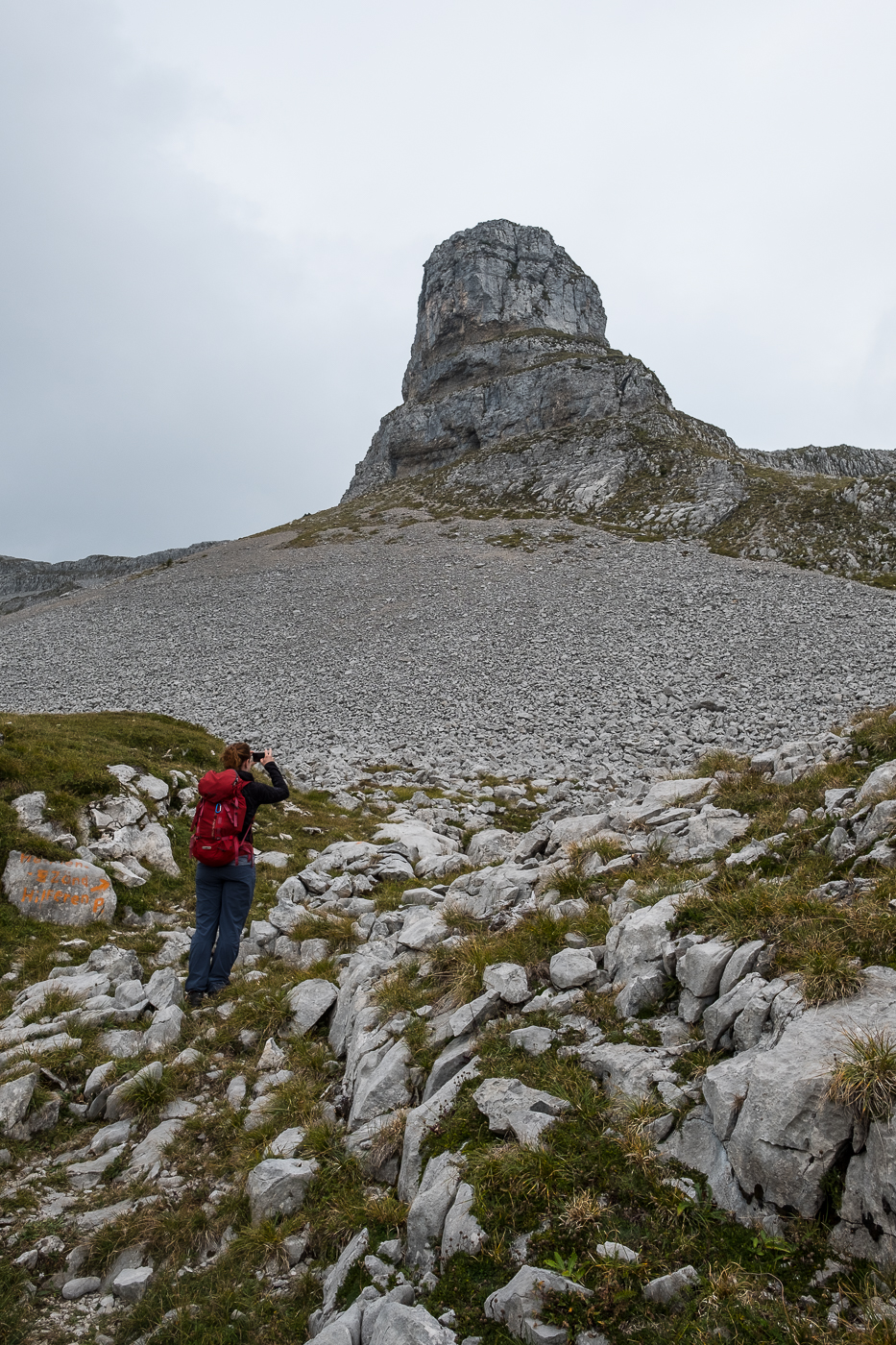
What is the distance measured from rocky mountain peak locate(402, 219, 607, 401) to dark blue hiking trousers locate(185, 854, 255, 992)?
114 m

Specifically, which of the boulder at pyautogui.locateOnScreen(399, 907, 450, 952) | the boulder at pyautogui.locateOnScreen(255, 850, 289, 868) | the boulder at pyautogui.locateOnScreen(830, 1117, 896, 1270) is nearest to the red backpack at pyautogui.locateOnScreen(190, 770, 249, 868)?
the boulder at pyautogui.locateOnScreen(399, 907, 450, 952)

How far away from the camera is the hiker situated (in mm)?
8422

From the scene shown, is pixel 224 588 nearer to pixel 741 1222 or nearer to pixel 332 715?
pixel 332 715

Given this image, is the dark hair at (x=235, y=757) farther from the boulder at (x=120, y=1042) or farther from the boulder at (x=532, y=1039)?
the boulder at (x=532, y=1039)

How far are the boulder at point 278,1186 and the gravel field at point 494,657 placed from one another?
14.0 metres

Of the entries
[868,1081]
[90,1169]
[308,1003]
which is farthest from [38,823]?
[868,1081]

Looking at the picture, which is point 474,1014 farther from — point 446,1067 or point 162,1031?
point 162,1031

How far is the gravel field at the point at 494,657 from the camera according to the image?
2097cm

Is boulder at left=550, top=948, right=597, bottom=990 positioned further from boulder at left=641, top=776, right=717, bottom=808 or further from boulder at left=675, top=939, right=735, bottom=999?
boulder at left=641, top=776, right=717, bottom=808

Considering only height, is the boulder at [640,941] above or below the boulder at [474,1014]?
above

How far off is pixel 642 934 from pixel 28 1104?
6244mm

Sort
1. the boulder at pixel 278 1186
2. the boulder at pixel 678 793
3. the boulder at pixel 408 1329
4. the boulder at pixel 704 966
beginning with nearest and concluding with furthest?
the boulder at pixel 408 1329, the boulder at pixel 278 1186, the boulder at pixel 704 966, the boulder at pixel 678 793

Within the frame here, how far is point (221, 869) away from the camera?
8.65 metres

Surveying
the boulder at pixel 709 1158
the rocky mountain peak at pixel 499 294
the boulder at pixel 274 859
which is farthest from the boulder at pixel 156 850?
the rocky mountain peak at pixel 499 294
